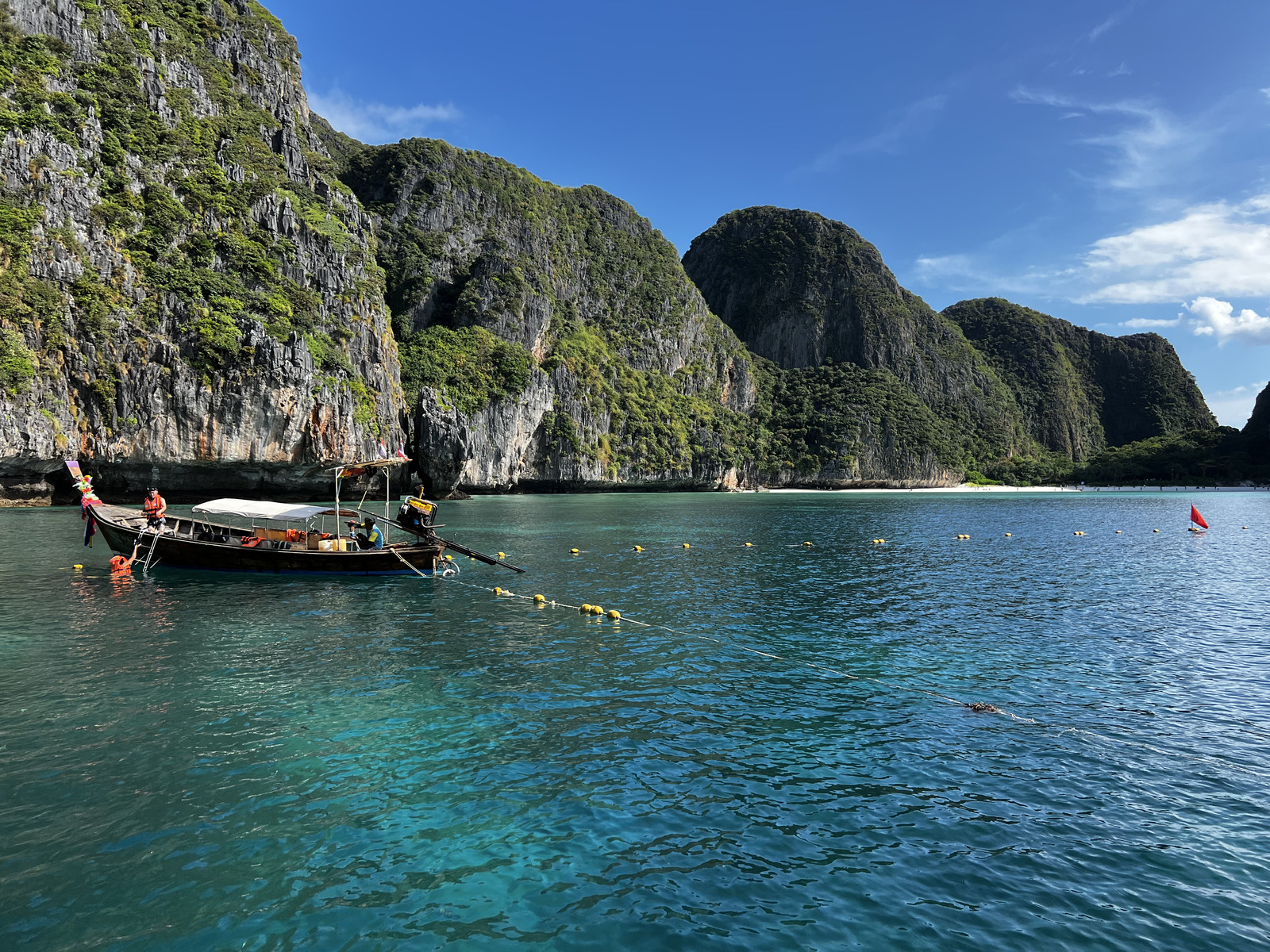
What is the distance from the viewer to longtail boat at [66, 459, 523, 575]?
82.9ft

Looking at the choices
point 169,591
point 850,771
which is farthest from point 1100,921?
point 169,591

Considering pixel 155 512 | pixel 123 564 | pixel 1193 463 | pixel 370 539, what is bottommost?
pixel 123 564

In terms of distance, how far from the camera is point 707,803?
27.5 feet

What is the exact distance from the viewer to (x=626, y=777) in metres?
9.12

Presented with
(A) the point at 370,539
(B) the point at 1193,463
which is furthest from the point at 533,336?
(B) the point at 1193,463

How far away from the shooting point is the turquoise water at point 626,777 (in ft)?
20.3

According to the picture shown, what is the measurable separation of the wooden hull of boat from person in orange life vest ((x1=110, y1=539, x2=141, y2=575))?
420 mm

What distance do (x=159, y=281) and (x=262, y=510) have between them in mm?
39805

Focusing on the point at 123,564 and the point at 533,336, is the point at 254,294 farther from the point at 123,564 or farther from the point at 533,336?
the point at 533,336

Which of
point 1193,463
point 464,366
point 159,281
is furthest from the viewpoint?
point 1193,463

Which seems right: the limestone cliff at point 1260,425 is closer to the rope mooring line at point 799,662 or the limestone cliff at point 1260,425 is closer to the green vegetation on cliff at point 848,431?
the green vegetation on cliff at point 848,431

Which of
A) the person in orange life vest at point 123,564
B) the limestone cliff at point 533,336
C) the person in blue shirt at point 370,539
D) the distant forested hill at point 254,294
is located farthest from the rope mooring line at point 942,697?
the limestone cliff at point 533,336

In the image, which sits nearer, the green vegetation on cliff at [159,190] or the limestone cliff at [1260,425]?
the green vegetation on cliff at [159,190]

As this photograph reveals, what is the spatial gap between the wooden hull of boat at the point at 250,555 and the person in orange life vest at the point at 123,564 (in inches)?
16.5
